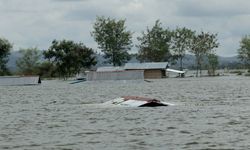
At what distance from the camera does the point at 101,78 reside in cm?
12488

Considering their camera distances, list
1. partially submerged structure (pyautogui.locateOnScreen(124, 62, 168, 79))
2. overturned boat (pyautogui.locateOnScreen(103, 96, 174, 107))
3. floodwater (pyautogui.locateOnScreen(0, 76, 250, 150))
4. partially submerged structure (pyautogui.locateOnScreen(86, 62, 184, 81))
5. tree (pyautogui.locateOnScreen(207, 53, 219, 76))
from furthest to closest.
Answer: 1. tree (pyautogui.locateOnScreen(207, 53, 219, 76))
2. partially submerged structure (pyautogui.locateOnScreen(124, 62, 168, 79))
3. partially submerged structure (pyautogui.locateOnScreen(86, 62, 184, 81))
4. overturned boat (pyautogui.locateOnScreen(103, 96, 174, 107))
5. floodwater (pyautogui.locateOnScreen(0, 76, 250, 150))

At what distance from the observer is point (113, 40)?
163 m

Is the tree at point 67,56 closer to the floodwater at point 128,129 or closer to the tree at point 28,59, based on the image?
the tree at point 28,59

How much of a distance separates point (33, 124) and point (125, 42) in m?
129

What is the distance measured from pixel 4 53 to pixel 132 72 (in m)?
42.5

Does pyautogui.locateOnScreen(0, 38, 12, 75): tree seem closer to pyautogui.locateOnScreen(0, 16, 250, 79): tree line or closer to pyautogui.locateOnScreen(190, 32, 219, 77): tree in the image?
pyautogui.locateOnScreen(0, 16, 250, 79): tree line

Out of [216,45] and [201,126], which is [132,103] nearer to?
[201,126]

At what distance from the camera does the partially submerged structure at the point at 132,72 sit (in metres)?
123

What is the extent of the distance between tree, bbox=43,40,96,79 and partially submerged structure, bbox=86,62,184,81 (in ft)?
28.8

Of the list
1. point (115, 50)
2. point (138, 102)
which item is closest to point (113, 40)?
point (115, 50)

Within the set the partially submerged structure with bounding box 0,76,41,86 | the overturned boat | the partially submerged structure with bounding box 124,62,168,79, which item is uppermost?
the partially submerged structure with bounding box 124,62,168,79

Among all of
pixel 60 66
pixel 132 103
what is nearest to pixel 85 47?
pixel 60 66

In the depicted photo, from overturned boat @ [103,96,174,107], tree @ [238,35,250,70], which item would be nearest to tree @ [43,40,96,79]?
tree @ [238,35,250,70]

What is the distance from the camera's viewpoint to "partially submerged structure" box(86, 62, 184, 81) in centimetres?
12331
